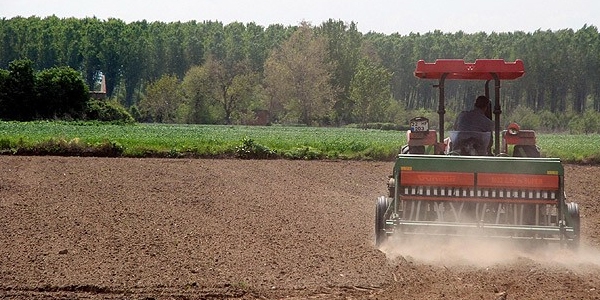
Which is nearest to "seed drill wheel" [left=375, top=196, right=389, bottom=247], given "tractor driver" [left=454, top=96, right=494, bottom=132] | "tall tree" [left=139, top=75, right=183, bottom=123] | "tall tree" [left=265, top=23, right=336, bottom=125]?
"tractor driver" [left=454, top=96, right=494, bottom=132]

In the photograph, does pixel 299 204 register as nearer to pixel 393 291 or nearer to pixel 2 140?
pixel 393 291

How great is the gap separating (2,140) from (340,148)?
1157 cm

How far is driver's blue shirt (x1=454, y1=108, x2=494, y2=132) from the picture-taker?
37.0ft

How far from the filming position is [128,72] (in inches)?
4281

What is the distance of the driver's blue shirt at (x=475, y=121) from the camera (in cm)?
1127

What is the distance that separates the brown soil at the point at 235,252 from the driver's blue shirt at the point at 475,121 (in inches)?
76.1

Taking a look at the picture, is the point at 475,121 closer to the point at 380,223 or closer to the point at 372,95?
the point at 380,223

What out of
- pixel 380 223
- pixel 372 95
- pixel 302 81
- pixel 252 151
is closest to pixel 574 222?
pixel 380 223

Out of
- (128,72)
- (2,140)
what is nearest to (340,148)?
(2,140)

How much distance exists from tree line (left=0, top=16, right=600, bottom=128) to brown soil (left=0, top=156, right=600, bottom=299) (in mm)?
52068

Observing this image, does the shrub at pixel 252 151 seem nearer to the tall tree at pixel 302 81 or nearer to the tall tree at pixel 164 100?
the tall tree at pixel 302 81

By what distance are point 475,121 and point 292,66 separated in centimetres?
6757

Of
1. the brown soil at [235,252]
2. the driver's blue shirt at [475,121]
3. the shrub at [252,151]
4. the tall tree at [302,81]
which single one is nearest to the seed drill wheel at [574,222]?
the brown soil at [235,252]

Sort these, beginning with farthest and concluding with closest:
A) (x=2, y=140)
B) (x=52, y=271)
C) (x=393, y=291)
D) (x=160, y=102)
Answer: (x=160, y=102)
(x=2, y=140)
(x=52, y=271)
(x=393, y=291)
